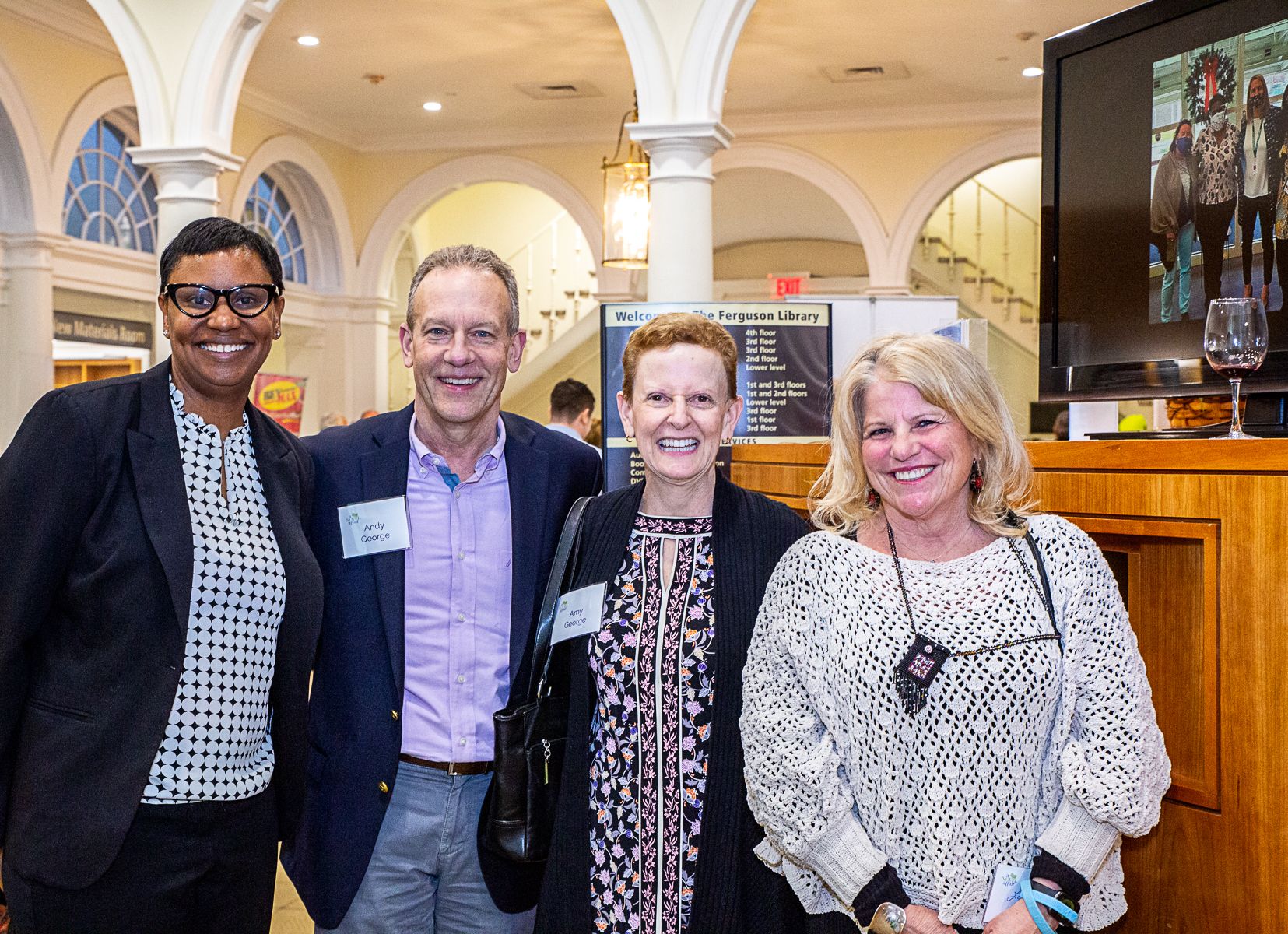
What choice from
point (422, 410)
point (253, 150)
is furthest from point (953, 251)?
point (422, 410)

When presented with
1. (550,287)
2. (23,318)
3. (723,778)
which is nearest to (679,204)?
(723,778)

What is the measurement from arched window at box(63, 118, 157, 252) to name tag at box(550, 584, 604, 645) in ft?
25.8

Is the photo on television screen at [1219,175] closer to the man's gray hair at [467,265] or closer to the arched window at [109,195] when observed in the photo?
the man's gray hair at [467,265]

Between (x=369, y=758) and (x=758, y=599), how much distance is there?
0.72 meters

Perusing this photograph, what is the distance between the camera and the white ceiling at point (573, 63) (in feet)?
25.6

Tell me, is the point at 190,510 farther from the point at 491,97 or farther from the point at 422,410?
the point at 491,97

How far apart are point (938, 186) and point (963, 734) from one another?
9.40 m

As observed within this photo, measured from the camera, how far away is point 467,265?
2.12m

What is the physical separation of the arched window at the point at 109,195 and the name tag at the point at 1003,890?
8.58m

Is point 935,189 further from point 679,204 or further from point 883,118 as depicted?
point 679,204

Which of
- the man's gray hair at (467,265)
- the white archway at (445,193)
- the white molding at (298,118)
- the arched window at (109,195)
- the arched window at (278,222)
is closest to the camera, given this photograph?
the man's gray hair at (467,265)

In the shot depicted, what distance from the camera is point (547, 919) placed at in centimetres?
191

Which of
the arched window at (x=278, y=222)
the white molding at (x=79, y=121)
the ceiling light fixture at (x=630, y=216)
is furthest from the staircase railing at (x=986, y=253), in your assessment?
the white molding at (x=79, y=121)

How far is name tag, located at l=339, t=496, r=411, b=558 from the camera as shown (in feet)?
6.74
